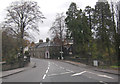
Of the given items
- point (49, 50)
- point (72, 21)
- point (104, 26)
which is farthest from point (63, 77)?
point (49, 50)

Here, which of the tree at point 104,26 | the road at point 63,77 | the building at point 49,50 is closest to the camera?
the road at point 63,77

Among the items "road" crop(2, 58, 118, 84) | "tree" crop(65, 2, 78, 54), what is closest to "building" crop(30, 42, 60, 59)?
"tree" crop(65, 2, 78, 54)

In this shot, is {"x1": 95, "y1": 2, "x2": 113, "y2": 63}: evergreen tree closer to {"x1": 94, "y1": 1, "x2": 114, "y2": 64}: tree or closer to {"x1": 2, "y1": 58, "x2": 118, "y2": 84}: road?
{"x1": 94, "y1": 1, "x2": 114, "y2": 64}: tree

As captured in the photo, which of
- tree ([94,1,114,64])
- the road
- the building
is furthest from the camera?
the building

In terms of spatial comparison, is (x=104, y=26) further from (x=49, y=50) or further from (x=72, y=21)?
(x=49, y=50)

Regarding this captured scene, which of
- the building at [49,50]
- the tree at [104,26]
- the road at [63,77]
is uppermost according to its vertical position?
the tree at [104,26]

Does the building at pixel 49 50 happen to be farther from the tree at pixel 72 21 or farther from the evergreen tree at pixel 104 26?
the evergreen tree at pixel 104 26

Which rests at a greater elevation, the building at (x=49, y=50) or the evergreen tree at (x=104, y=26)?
the evergreen tree at (x=104, y=26)

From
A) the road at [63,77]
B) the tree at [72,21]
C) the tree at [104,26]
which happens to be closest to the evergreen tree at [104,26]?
the tree at [104,26]

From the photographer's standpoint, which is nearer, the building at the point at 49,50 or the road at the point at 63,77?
the road at the point at 63,77

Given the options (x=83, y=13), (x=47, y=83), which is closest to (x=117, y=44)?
(x=47, y=83)

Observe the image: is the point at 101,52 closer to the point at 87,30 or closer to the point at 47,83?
the point at 87,30

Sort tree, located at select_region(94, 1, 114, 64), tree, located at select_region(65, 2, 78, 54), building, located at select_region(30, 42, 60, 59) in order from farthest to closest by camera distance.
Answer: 1. building, located at select_region(30, 42, 60, 59)
2. tree, located at select_region(65, 2, 78, 54)
3. tree, located at select_region(94, 1, 114, 64)

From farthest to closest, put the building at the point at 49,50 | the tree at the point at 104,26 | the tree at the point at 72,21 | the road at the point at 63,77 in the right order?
1. the building at the point at 49,50
2. the tree at the point at 72,21
3. the tree at the point at 104,26
4. the road at the point at 63,77
